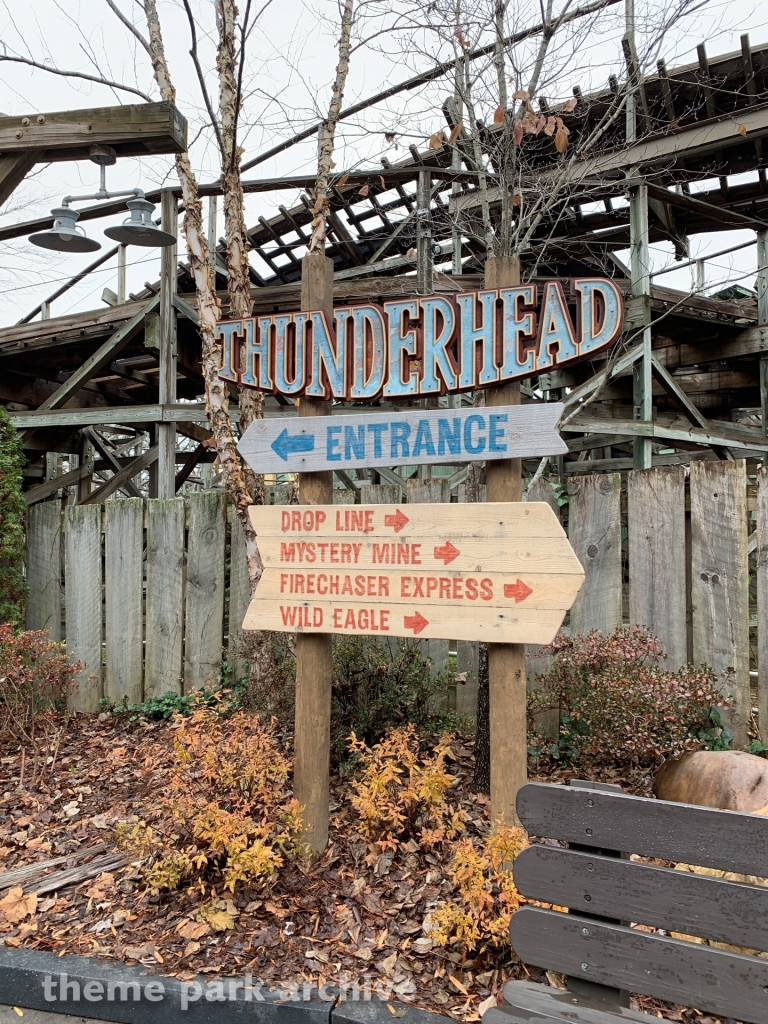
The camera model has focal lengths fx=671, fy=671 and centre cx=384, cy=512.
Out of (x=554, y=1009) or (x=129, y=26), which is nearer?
(x=554, y=1009)

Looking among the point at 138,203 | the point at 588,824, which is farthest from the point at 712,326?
the point at 588,824

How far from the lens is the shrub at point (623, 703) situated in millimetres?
3727

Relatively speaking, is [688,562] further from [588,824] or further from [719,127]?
[719,127]

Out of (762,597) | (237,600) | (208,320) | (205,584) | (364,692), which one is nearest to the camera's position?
(762,597)

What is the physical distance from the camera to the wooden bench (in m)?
1.80

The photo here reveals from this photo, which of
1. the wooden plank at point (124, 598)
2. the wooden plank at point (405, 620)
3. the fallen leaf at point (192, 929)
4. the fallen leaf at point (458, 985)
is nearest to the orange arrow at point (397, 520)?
the wooden plank at point (405, 620)

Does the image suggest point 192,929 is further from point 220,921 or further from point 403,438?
point 403,438

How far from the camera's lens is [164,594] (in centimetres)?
566

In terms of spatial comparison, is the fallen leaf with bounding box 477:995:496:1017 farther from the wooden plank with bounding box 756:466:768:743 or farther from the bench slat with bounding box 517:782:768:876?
the wooden plank with bounding box 756:466:768:743

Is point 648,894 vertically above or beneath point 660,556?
beneath

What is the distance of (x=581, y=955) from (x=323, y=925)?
1496 mm

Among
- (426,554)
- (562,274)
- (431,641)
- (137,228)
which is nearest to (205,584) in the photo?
(431,641)

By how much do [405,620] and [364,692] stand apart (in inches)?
54.7

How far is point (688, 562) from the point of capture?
4371 mm
